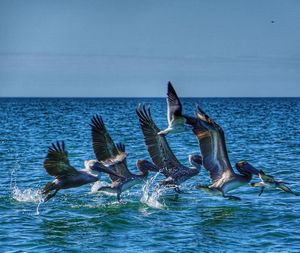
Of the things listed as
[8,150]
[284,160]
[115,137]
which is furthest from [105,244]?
[115,137]

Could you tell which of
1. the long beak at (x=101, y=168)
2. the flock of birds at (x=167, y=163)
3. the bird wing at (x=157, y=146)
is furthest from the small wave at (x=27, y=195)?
the bird wing at (x=157, y=146)

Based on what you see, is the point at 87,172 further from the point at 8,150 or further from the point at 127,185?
the point at 8,150

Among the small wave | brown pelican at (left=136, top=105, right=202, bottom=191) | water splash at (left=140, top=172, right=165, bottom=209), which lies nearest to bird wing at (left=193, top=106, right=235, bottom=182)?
water splash at (left=140, top=172, right=165, bottom=209)

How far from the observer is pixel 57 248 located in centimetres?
1306

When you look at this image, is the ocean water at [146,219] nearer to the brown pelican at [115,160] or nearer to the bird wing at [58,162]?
the brown pelican at [115,160]

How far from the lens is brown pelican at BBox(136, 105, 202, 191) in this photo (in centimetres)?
1848

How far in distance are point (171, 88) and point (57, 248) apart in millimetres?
4282

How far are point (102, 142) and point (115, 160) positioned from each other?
84 cm

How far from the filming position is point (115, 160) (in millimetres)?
17516

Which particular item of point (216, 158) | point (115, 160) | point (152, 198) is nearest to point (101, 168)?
point (115, 160)

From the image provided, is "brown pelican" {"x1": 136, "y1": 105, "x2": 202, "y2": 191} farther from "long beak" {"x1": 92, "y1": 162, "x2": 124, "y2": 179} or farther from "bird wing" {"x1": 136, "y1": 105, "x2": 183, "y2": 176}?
"long beak" {"x1": 92, "y1": 162, "x2": 124, "y2": 179}

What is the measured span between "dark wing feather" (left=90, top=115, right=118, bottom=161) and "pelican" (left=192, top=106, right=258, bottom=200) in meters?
3.20

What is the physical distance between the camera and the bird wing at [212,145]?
575 inches

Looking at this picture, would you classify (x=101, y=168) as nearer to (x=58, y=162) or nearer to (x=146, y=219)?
(x=58, y=162)
